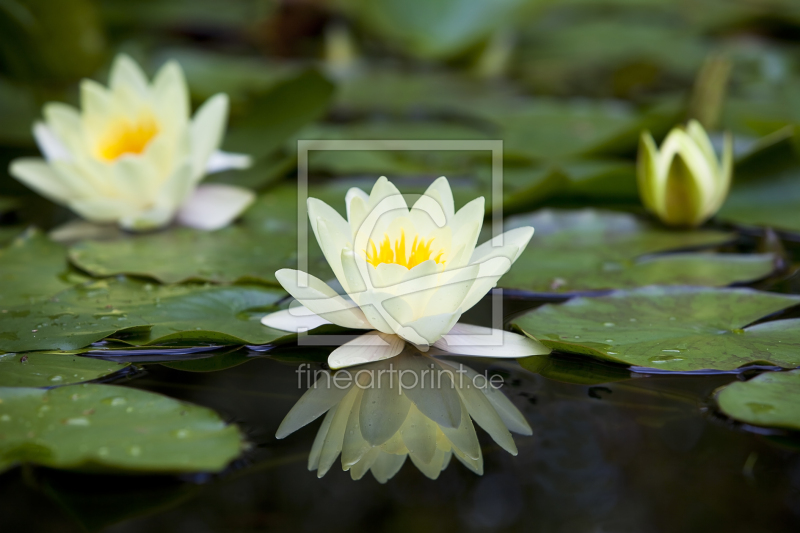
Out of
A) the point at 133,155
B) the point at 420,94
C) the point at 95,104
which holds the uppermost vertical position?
the point at 420,94

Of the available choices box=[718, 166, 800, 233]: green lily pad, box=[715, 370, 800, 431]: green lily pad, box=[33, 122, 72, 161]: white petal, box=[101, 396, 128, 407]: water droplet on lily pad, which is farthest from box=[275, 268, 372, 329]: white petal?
box=[718, 166, 800, 233]: green lily pad

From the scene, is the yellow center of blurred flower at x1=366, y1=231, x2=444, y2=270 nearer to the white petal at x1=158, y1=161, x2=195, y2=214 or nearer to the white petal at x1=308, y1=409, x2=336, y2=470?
the white petal at x1=308, y1=409, x2=336, y2=470

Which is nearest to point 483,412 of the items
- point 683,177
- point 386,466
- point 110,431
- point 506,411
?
point 506,411

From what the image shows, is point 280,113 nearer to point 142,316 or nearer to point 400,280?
point 142,316

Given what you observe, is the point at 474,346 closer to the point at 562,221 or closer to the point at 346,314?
the point at 346,314

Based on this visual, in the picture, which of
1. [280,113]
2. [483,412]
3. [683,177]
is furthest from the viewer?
[280,113]

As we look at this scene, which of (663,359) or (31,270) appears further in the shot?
(31,270)
